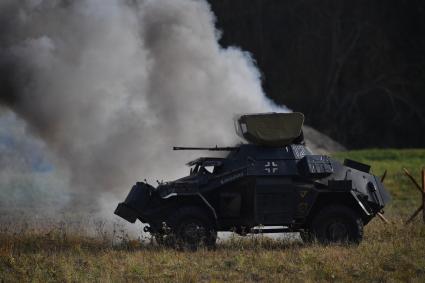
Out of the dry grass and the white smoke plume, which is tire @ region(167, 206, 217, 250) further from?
the white smoke plume

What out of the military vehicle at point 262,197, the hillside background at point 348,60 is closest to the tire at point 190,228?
the military vehicle at point 262,197

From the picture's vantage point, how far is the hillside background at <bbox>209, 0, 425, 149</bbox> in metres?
44.3

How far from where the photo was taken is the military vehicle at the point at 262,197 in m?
17.1

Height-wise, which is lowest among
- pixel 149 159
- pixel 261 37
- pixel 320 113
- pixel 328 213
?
pixel 328 213

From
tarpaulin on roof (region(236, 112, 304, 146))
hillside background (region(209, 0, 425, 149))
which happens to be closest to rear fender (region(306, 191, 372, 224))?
tarpaulin on roof (region(236, 112, 304, 146))

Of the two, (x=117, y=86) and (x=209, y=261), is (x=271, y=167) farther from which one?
(x=117, y=86)

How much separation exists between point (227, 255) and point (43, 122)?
22.6 feet

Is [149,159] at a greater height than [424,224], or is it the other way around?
[149,159]

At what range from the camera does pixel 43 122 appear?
2130 centimetres

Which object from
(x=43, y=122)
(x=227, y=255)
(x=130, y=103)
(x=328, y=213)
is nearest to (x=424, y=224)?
(x=328, y=213)

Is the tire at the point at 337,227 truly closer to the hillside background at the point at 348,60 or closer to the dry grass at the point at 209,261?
the dry grass at the point at 209,261

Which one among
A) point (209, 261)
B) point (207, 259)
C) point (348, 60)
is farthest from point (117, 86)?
point (348, 60)

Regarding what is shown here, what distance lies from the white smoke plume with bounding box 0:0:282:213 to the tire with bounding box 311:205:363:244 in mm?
4876

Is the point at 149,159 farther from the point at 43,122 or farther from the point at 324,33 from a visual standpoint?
the point at 324,33
